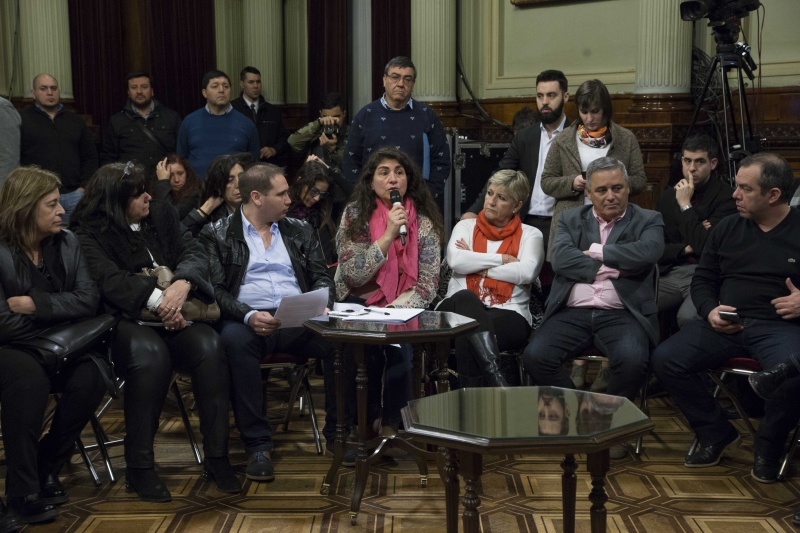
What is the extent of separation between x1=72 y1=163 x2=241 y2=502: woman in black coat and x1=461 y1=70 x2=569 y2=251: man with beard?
1811 millimetres

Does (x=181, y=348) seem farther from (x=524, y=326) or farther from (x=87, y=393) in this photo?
(x=524, y=326)

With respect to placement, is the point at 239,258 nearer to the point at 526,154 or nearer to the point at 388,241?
the point at 388,241

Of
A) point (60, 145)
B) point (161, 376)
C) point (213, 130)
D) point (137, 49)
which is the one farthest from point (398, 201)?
point (137, 49)

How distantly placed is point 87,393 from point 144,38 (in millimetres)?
5563

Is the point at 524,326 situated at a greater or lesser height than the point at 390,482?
greater

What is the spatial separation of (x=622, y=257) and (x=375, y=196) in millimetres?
1085

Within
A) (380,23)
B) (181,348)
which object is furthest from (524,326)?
(380,23)

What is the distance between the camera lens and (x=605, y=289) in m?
4.11

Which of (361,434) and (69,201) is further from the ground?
(69,201)

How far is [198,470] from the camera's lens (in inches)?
151

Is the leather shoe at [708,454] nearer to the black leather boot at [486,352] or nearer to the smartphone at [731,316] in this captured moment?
the smartphone at [731,316]

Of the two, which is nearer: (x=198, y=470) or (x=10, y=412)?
(x=10, y=412)

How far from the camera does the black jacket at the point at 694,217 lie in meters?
4.53

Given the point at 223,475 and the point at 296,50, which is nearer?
the point at 223,475
